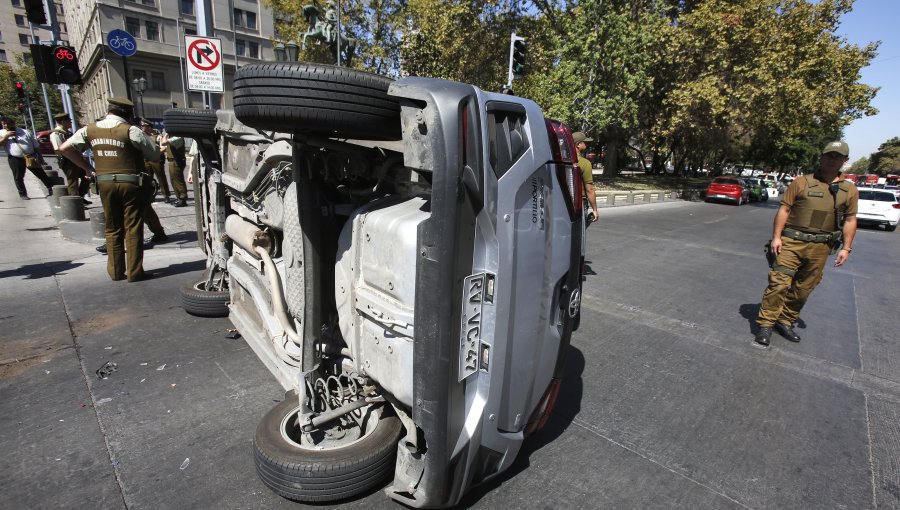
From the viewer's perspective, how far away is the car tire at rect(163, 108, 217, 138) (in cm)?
384

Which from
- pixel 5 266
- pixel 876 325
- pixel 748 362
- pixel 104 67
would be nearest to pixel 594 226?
pixel 876 325

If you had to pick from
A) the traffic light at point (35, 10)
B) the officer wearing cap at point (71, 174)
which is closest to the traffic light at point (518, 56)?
the traffic light at point (35, 10)

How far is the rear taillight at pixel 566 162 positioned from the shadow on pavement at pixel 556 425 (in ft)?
4.06

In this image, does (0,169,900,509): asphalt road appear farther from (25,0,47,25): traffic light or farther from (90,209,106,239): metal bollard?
(25,0,47,25): traffic light

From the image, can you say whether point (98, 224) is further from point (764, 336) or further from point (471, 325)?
point (764, 336)

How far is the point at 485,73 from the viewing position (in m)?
26.3

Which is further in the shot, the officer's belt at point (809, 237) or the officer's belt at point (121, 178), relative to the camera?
the officer's belt at point (121, 178)

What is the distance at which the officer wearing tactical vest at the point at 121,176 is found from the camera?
15.9 feet

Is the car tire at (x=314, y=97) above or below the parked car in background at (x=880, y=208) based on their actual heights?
above

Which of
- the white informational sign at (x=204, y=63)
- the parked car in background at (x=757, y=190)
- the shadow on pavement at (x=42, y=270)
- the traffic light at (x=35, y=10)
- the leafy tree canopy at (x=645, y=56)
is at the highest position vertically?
the leafy tree canopy at (x=645, y=56)

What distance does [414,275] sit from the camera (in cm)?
182

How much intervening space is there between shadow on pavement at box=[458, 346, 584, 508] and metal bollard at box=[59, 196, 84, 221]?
30.4 feet

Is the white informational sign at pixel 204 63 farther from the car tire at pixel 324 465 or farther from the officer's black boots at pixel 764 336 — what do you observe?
the officer's black boots at pixel 764 336

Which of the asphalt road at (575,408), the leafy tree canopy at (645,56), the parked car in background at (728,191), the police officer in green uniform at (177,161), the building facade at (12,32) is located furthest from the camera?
the building facade at (12,32)
